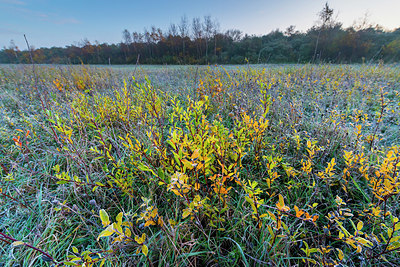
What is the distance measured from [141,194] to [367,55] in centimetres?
2316

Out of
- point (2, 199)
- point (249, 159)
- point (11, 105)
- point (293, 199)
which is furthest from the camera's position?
point (11, 105)

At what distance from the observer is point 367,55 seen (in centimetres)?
1540

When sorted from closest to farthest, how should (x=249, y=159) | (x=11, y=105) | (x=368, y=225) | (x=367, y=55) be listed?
(x=368, y=225)
(x=249, y=159)
(x=11, y=105)
(x=367, y=55)

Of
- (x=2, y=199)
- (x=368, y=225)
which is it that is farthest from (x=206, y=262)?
(x=2, y=199)

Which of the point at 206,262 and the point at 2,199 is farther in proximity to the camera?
the point at 2,199

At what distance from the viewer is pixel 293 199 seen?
1382mm

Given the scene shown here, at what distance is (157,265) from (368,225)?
60.3 inches

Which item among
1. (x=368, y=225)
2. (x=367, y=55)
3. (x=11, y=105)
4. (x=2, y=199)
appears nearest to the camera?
(x=368, y=225)

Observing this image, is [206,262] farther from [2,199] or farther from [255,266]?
[2,199]

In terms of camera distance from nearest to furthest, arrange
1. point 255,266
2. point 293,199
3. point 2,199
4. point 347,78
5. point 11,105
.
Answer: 1. point 255,266
2. point 293,199
3. point 2,199
4. point 11,105
5. point 347,78

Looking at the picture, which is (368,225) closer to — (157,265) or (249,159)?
(249,159)

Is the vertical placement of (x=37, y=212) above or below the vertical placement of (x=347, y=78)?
below

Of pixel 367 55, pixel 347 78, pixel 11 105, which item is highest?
pixel 367 55

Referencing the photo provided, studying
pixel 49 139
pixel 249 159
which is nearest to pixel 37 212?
pixel 49 139
